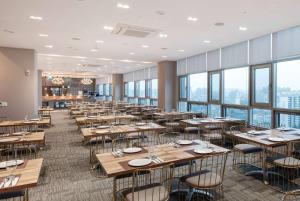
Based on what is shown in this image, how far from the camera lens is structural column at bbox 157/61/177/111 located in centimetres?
1141

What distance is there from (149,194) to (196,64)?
27.0 ft

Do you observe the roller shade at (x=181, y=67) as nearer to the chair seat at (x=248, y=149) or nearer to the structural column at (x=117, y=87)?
the chair seat at (x=248, y=149)

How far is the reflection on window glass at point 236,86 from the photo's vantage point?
24.0 feet

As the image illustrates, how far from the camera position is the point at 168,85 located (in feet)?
37.6

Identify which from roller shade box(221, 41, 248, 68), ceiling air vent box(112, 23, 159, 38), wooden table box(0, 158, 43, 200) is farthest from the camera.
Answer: roller shade box(221, 41, 248, 68)

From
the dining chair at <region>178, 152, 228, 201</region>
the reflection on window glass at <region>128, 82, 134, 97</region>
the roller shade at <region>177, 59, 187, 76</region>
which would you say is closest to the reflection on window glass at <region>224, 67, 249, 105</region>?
the roller shade at <region>177, 59, 187, 76</region>

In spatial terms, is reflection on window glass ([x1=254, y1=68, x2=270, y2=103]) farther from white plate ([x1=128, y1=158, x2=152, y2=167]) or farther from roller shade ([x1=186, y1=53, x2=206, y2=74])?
white plate ([x1=128, y1=158, x2=152, y2=167])

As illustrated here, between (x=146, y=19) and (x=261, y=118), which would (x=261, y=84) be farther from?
(x=146, y=19)

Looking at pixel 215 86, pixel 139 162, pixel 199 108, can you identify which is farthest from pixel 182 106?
pixel 139 162

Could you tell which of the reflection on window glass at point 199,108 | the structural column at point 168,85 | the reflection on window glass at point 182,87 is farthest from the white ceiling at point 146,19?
the structural column at point 168,85

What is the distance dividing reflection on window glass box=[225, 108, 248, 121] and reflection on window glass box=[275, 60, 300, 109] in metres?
1.31

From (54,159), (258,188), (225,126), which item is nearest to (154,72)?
(225,126)

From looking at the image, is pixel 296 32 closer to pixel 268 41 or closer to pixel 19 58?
pixel 268 41

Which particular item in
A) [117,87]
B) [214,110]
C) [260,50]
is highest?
[260,50]
